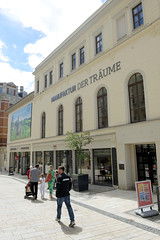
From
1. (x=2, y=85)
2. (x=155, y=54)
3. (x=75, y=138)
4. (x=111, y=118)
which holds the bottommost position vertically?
(x=75, y=138)

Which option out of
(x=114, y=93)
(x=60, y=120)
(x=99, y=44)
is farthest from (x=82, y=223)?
(x=60, y=120)

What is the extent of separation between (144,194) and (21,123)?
2399cm

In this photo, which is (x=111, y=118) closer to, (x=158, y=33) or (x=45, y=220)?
(x=158, y=33)

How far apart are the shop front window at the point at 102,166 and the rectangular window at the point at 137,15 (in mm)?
8726

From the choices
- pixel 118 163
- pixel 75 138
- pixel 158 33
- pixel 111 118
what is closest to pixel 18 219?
pixel 75 138

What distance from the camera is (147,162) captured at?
1081 cm

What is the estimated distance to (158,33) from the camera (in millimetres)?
10352

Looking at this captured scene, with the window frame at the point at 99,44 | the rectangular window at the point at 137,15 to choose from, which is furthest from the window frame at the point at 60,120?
the rectangular window at the point at 137,15

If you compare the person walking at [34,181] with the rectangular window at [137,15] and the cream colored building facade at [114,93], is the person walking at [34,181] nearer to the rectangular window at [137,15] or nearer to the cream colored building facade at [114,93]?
the cream colored building facade at [114,93]

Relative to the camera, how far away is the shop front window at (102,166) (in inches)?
494

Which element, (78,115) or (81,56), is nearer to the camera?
(78,115)

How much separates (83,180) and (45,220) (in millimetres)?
5240

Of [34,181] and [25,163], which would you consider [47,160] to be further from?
[34,181]

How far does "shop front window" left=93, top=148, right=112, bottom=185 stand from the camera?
12.5m
